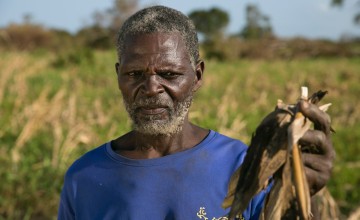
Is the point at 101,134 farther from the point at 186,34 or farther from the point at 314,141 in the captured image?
the point at 314,141

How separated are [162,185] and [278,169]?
0.58m

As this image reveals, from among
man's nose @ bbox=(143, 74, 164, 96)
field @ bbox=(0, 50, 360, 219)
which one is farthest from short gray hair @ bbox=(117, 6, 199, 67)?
field @ bbox=(0, 50, 360, 219)

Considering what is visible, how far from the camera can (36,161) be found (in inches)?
207

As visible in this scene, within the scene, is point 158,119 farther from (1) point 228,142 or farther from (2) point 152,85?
(1) point 228,142

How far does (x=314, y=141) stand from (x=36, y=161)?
4.44m

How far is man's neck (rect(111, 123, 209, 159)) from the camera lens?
5.92 feet

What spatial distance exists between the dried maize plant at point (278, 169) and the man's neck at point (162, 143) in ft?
2.17

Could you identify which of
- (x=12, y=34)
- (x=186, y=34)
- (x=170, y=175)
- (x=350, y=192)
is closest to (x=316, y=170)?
(x=170, y=175)

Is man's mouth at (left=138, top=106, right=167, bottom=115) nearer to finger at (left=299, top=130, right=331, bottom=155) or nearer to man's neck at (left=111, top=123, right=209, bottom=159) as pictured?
man's neck at (left=111, top=123, right=209, bottom=159)

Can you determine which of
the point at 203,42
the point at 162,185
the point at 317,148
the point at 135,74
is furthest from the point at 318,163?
the point at 203,42

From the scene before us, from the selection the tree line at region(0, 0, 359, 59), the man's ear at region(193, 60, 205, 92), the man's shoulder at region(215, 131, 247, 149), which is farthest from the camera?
the tree line at region(0, 0, 359, 59)

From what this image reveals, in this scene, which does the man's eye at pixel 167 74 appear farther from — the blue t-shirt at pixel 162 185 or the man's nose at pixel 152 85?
the blue t-shirt at pixel 162 185

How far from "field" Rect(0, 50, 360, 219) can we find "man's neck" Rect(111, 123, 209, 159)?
0.43 m

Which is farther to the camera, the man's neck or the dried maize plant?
the man's neck
